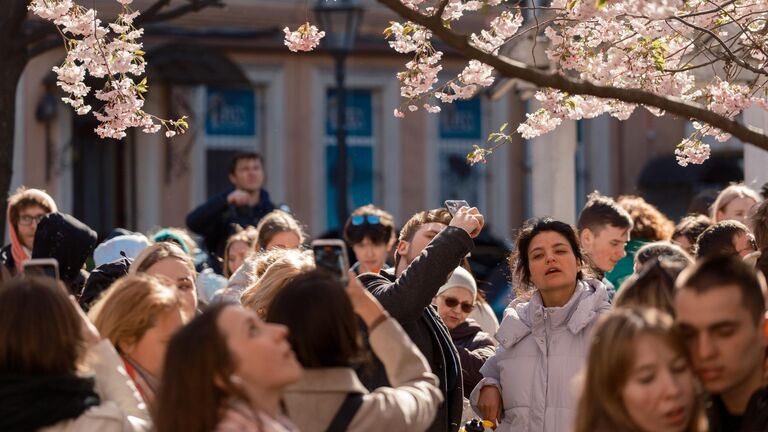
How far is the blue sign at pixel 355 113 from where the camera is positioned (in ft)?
81.8

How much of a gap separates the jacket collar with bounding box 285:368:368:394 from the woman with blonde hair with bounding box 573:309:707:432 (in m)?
0.77

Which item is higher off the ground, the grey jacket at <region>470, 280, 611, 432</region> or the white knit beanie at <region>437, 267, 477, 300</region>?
the white knit beanie at <region>437, 267, 477, 300</region>

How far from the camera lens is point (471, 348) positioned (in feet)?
26.1

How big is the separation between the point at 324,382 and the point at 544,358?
2.22 meters

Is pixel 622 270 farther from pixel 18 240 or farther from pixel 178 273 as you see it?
pixel 18 240

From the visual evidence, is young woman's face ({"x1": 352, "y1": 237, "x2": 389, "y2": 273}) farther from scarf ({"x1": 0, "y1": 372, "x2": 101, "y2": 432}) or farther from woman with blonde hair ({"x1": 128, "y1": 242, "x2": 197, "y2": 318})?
scarf ({"x1": 0, "y1": 372, "x2": 101, "y2": 432})

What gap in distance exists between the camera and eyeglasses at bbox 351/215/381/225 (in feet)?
31.1

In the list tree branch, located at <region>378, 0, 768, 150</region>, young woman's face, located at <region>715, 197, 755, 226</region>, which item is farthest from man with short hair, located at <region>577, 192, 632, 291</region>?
tree branch, located at <region>378, 0, 768, 150</region>

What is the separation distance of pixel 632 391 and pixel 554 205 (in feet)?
29.7

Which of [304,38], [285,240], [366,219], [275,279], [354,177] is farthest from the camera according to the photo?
[354,177]

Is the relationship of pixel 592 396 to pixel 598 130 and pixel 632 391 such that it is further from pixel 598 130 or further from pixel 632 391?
pixel 598 130

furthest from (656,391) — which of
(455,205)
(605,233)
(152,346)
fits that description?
(605,233)

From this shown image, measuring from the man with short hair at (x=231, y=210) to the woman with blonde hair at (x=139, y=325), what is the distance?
18.8 ft

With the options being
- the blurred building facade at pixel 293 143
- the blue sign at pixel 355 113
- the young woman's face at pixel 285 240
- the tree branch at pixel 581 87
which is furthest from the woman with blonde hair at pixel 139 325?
the blue sign at pixel 355 113
